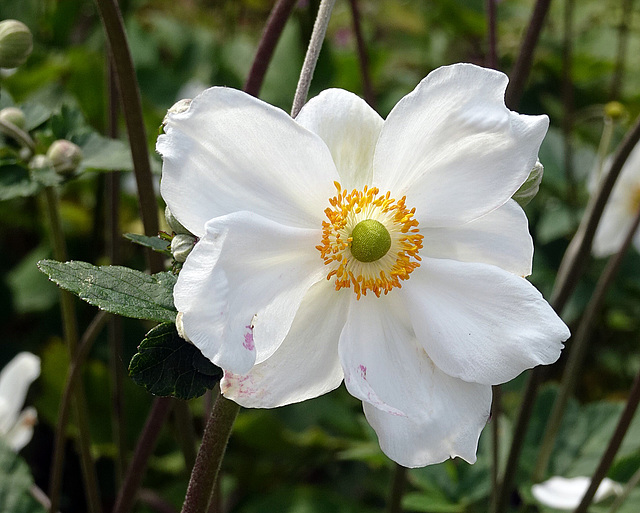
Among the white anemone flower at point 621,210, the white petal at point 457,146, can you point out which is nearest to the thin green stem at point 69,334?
the white petal at point 457,146

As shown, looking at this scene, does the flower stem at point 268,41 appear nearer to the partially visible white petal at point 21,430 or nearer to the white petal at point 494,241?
the white petal at point 494,241

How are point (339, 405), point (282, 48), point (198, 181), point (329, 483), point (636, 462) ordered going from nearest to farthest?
point (198, 181) → point (636, 462) → point (339, 405) → point (329, 483) → point (282, 48)

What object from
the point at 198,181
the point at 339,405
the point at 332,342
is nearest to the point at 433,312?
the point at 332,342

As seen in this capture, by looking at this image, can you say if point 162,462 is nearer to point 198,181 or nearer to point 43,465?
point 43,465

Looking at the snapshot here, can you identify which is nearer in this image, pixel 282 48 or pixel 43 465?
pixel 43 465

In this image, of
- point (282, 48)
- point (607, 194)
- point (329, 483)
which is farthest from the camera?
point (282, 48)

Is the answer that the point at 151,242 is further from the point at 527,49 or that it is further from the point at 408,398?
the point at 527,49
